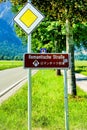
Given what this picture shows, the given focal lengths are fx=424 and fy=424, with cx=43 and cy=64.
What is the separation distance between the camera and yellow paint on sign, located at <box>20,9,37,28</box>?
29.2ft

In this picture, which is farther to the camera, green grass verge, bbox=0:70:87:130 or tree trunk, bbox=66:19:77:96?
tree trunk, bbox=66:19:77:96

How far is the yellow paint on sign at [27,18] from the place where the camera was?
29.2ft

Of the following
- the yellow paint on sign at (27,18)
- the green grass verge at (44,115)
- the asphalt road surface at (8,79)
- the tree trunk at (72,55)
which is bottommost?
the asphalt road surface at (8,79)

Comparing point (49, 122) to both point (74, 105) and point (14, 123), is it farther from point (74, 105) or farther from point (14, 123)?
point (74, 105)

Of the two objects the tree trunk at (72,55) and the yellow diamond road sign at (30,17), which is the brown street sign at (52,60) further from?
the tree trunk at (72,55)

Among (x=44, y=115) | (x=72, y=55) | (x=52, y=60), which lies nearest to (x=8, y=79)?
(x=72, y=55)

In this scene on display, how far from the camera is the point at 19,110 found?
520 inches

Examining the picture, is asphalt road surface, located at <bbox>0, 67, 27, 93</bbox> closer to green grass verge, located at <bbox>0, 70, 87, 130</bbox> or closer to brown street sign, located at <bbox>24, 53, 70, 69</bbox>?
green grass verge, located at <bbox>0, 70, 87, 130</bbox>

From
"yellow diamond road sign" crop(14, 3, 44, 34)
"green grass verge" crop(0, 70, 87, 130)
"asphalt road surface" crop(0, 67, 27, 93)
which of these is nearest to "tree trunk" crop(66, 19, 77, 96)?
"green grass verge" crop(0, 70, 87, 130)

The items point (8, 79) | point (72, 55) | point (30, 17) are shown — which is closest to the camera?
point (30, 17)

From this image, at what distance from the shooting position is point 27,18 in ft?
29.3

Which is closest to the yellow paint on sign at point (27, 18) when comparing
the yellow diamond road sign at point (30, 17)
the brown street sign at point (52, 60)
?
the yellow diamond road sign at point (30, 17)

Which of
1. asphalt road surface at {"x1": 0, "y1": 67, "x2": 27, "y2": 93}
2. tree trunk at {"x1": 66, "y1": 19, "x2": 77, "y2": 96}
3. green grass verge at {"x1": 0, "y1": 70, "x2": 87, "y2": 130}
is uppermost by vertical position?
tree trunk at {"x1": 66, "y1": 19, "x2": 77, "y2": 96}

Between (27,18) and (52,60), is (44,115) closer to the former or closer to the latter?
(52,60)
